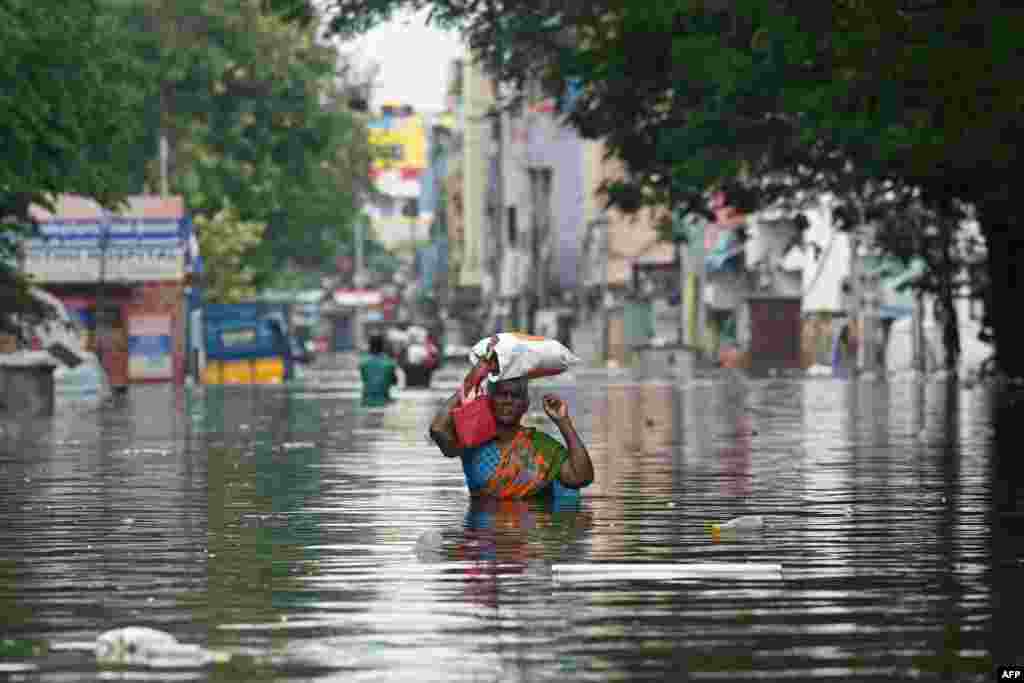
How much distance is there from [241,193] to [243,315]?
1653 cm

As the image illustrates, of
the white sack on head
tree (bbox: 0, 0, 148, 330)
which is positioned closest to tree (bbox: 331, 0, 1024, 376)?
tree (bbox: 0, 0, 148, 330)

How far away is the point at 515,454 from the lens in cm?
1750

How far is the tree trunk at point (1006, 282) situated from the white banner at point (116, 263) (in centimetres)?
3115

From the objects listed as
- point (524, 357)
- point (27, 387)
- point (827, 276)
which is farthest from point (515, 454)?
point (827, 276)

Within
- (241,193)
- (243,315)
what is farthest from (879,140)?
(241,193)

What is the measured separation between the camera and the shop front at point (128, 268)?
245 feet

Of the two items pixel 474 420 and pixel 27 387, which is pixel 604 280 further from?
pixel 474 420

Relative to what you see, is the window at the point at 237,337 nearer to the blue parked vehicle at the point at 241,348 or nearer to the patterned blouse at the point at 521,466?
the blue parked vehicle at the point at 241,348

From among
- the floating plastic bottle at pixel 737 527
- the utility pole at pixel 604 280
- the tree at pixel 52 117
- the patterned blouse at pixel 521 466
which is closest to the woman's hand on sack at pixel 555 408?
the patterned blouse at pixel 521 466

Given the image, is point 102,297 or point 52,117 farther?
point 102,297

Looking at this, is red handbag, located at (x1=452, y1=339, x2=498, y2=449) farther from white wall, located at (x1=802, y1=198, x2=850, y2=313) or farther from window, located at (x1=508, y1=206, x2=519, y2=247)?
window, located at (x1=508, y1=206, x2=519, y2=247)

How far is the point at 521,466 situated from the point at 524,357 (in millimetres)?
842

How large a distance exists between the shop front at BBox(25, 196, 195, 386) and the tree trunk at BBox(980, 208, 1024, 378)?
31239 mm

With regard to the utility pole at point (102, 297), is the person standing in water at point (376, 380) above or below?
below
